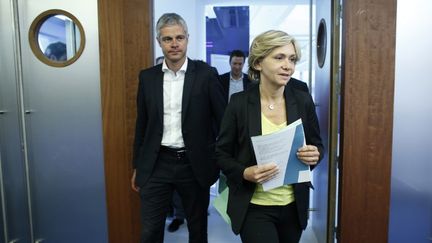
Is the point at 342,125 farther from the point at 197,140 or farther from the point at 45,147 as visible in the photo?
the point at 45,147

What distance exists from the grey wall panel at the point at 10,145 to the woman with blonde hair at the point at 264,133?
67.0 inches

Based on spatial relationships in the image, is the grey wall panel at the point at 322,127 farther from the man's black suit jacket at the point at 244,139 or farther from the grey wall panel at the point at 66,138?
the grey wall panel at the point at 66,138

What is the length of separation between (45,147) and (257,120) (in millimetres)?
1733

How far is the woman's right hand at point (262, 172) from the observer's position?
1427 mm

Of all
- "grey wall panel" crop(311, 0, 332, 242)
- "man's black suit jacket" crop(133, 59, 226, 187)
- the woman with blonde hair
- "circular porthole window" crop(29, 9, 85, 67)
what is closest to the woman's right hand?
the woman with blonde hair

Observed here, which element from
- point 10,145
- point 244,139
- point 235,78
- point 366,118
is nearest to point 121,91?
point 10,145

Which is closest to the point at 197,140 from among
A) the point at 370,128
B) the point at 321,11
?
the point at 370,128

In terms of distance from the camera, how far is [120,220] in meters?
2.56

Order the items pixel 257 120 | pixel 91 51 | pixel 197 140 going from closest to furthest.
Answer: pixel 257 120, pixel 197 140, pixel 91 51

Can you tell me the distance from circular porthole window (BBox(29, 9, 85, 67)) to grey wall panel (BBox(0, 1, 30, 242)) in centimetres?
15

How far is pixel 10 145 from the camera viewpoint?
2568 millimetres

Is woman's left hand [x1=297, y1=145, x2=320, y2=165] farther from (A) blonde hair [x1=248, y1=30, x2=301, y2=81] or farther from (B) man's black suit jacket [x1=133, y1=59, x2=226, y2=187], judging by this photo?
(B) man's black suit jacket [x1=133, y1=59, x2=226, y2=187]

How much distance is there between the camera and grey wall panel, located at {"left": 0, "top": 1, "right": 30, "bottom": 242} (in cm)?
247

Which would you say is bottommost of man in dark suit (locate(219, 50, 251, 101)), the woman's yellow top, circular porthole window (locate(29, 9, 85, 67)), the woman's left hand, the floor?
the floor
